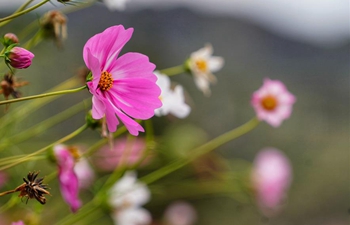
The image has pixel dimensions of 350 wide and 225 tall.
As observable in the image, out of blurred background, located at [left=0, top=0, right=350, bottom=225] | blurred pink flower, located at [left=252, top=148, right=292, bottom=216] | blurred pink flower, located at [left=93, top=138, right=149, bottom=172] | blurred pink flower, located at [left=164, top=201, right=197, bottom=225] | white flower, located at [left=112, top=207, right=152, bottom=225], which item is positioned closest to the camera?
white flower, located at [left=112, top=207, right=152, bottom=225]

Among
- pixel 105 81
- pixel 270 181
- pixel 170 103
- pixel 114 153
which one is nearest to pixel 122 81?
pixel 105 81

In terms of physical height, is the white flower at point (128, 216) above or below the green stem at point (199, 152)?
below

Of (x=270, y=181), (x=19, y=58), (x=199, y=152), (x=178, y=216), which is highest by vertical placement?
(x=19, y=58)

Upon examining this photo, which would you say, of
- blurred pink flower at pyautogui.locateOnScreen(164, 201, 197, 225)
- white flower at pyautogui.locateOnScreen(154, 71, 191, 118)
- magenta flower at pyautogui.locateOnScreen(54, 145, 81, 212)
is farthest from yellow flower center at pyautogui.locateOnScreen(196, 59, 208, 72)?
blurred pink flower at pyautogui.locateOnScreen(164, 201, 197, 225)

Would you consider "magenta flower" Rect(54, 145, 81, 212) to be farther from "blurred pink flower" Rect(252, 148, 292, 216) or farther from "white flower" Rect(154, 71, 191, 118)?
"blurred pink flower" Rect(252, 148, 292, 216)

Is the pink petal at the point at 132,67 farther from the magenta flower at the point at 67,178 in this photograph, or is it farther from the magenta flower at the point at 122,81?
the magenta flower at the point at 67,178

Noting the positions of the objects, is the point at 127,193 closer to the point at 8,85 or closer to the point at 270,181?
the point at 8,85

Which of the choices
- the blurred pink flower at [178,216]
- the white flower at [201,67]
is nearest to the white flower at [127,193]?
the white flower at [201,67]

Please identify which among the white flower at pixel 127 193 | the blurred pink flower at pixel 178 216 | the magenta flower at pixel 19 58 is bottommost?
the blurred pink flower at pixel 178 216
